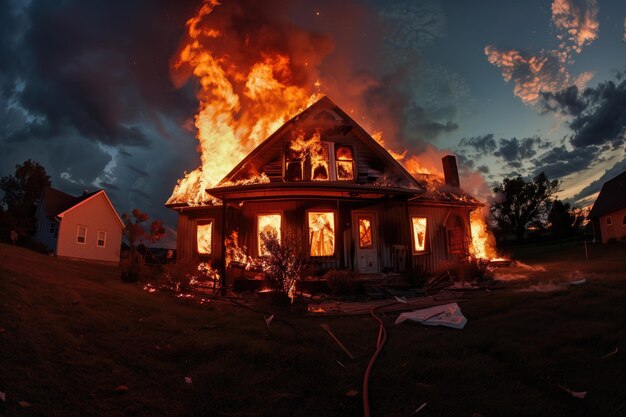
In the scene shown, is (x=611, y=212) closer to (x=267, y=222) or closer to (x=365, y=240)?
(x=365, y=240)

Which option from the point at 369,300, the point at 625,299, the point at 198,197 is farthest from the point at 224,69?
the point at 625,299

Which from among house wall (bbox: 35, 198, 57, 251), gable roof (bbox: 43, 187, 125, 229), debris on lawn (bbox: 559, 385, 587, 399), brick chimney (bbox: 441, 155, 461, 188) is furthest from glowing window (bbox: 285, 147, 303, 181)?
house wall (bbox: 35, 198, 57, 251)

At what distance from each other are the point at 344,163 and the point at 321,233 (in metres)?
3.23

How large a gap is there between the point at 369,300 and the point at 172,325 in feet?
18.8

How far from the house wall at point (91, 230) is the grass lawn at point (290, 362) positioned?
2509 centimetres

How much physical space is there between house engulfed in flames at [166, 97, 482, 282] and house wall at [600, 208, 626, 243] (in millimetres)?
22769

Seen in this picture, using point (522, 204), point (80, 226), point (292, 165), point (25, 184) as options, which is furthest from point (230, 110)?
point (522, 204)

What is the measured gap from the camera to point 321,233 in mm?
13609

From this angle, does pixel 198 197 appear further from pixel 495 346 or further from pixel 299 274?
pixel 495 346

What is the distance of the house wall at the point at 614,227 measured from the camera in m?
27.6

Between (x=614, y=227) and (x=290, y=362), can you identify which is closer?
(x=290, y=362)

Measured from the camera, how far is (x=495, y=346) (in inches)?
198

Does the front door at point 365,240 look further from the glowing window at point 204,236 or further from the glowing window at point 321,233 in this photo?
the glowing window at point 204,236

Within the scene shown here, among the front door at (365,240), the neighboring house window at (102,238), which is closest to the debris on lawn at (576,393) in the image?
the front door at (365,240)
